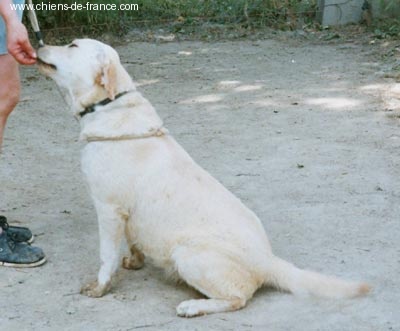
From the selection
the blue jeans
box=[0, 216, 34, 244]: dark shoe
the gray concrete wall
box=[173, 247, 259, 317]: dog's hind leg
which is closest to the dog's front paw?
box=[173, 247, 259, 317]: dog's hind leg

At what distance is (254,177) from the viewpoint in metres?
5.18

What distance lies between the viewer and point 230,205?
3609 mm

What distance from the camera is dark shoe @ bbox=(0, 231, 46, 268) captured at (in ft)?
12.8

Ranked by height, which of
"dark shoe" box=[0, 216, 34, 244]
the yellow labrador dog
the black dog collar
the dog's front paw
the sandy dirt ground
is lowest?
the sandy dirt ground

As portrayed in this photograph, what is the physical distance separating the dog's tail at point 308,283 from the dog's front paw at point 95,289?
2.37 ft

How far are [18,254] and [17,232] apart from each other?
22 centimetres

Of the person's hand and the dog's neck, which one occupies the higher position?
the person's hand

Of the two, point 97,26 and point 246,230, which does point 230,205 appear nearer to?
point 246,230

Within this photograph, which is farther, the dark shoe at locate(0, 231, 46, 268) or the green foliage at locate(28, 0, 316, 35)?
the green foliage at locate(28, 0, 316, 35)

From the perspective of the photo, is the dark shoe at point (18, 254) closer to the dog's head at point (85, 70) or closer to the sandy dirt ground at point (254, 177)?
the sandy dirt ground at point (254, 177)

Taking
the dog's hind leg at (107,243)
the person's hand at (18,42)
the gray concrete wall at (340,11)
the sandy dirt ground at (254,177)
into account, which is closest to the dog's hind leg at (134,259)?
the sandy dirt ground at (254,177)

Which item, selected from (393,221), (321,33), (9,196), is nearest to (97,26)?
(321,33)

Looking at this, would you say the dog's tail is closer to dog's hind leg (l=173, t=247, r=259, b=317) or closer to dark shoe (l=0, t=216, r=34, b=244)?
dog's hind leg (l=173, t=247, r=259, b=317)

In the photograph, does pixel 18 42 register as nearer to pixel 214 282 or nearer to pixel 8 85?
pixel 8 85
